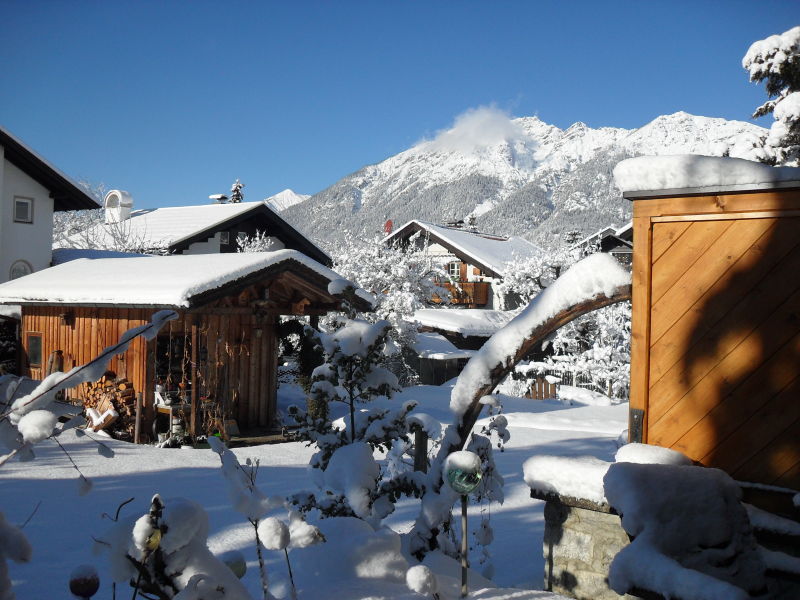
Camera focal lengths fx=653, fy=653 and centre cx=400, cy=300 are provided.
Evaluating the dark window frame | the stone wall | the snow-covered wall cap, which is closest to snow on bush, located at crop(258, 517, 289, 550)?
the stone wall

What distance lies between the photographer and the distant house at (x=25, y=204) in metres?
18.3

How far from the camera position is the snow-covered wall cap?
12.9 feet

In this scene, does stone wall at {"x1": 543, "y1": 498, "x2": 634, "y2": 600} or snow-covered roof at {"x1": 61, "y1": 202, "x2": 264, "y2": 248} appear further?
snow-covered roof at {"x1": 61, "y1": 202, "x2": 264, "y2": 248}

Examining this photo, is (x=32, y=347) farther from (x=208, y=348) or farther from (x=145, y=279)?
(x=208, y=348)

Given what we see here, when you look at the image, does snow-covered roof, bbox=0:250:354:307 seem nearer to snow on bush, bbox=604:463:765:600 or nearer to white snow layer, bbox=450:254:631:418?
white snow layer, bbox=450:254:631:418

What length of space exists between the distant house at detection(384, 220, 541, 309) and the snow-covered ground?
20.2m

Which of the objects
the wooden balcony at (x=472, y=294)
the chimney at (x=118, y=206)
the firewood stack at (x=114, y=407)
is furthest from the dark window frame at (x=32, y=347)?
the wooden balcony at (x=472, y=294)

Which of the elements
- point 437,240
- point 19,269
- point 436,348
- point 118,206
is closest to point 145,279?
point 19,269

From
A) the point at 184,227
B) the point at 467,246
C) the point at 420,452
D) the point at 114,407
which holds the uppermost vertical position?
the point at 467,246

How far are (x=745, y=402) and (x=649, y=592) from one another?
5.94ft

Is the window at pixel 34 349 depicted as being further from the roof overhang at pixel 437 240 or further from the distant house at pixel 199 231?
the roof overhang at pixel 437 240

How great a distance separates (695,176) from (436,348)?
2104 cm

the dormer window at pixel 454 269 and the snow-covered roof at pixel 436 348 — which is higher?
the dormer window at pixel 454 269

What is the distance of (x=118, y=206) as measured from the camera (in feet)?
102
